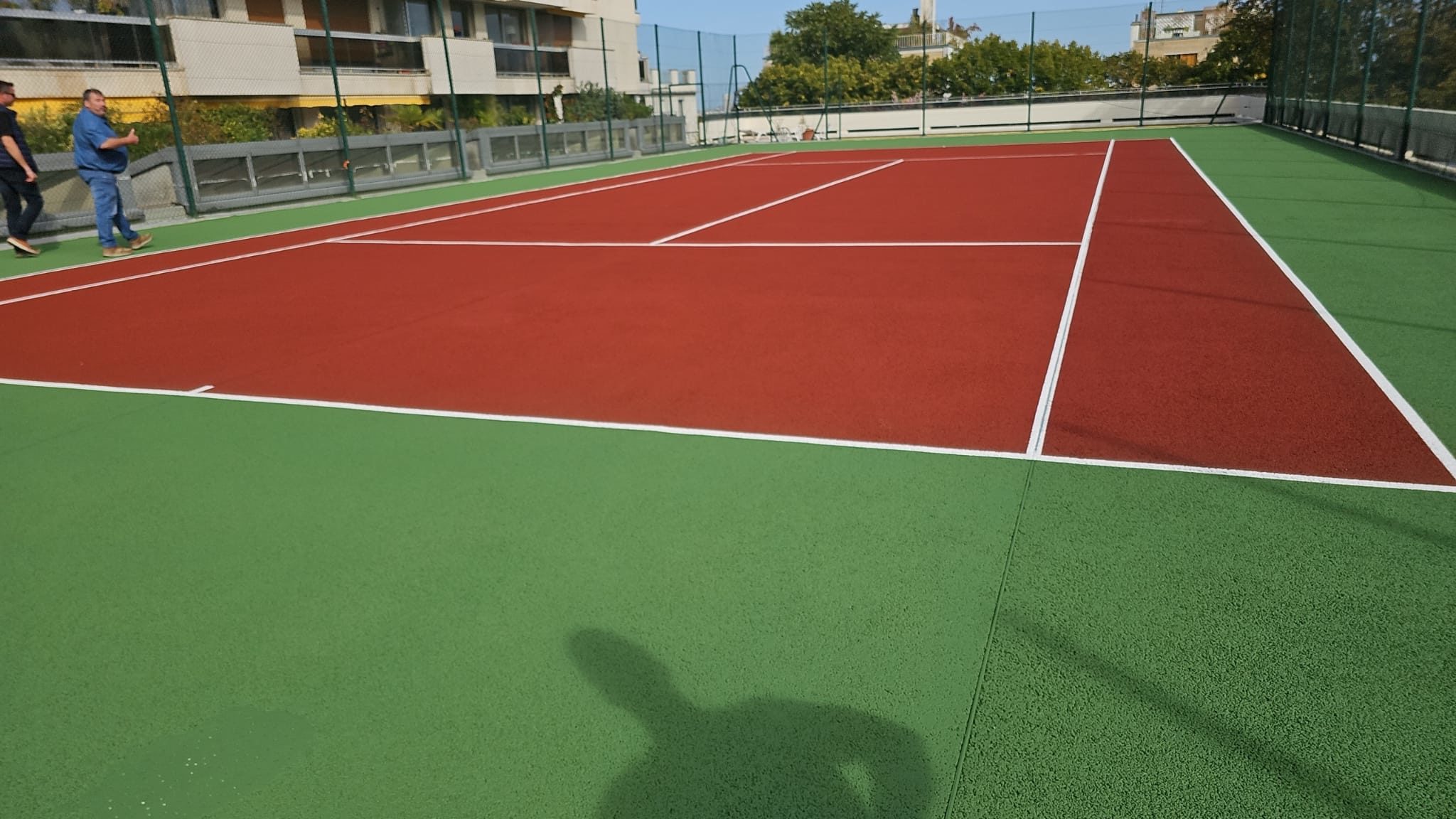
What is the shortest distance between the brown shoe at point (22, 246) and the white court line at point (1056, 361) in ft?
39.3

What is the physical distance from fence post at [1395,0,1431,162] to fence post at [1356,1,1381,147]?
107 inches

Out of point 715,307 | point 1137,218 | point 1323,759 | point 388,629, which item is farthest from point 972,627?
point 1137,218

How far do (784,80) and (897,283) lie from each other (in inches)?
1726

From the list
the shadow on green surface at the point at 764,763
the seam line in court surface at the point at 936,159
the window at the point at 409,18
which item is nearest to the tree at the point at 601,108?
the seam line in court surface at the point at 936,159

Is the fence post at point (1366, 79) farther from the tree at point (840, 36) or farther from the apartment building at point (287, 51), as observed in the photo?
the tree at point (840, 36)

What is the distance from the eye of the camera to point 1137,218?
1213cm

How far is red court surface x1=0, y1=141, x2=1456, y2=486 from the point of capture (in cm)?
516

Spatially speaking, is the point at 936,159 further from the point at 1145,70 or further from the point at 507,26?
the point at 507,26

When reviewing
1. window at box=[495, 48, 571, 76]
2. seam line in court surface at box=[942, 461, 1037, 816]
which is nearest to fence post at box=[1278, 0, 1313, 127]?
seam line in court surface at box=[942, 461, 1037, 816]

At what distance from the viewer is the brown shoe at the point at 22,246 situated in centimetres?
1182

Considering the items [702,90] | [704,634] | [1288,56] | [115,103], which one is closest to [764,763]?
[704,634]

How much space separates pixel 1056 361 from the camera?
619 cm

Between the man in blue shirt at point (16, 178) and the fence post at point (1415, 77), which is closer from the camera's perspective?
the man in blue shirt at point (16, 178)

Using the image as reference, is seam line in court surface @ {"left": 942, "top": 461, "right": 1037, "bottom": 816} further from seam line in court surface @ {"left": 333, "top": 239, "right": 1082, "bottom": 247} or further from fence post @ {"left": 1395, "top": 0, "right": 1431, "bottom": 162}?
fence post @ {"left": 1395, "top": 0, "right": 1431, "bottom": 162}
